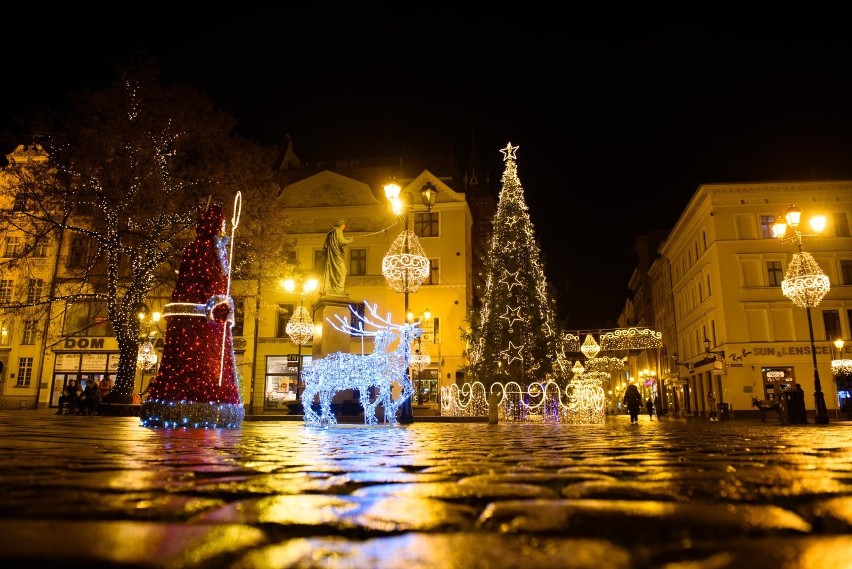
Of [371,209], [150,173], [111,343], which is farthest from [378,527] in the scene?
[111,343]

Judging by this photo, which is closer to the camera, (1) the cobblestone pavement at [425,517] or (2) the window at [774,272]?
(1) the cobblestone pavement at [425,517]

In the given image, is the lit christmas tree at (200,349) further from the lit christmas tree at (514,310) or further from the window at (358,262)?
the window at (358,262)

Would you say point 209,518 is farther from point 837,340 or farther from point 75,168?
point 837,340

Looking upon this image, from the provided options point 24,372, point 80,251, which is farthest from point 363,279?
point 24,372

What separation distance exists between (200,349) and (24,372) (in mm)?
37263

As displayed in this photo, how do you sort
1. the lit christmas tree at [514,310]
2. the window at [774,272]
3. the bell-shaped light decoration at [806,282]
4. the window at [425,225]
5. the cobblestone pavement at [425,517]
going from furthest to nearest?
the window at [425,225] < the window at [774,272] < the lit christmas tree at [514,310] < the bell-shaped light decoration at [806,282] < the cobblestone pavement at [425,517]

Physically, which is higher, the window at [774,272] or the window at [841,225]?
the window at [841,225]

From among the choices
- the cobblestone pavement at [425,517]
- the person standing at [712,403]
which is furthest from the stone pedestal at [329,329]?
the person standing at [712,403]

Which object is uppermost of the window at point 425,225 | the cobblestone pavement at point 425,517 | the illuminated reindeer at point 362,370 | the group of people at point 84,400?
the window at point 425,225

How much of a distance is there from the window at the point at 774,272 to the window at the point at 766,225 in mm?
1739

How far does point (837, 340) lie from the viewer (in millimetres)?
33812

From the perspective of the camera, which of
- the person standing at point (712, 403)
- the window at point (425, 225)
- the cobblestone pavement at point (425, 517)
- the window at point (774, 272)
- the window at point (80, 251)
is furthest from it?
the window at point (425, 225)

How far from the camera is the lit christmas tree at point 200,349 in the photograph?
1092 cm

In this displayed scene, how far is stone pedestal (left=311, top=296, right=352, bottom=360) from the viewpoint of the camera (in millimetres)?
18969
